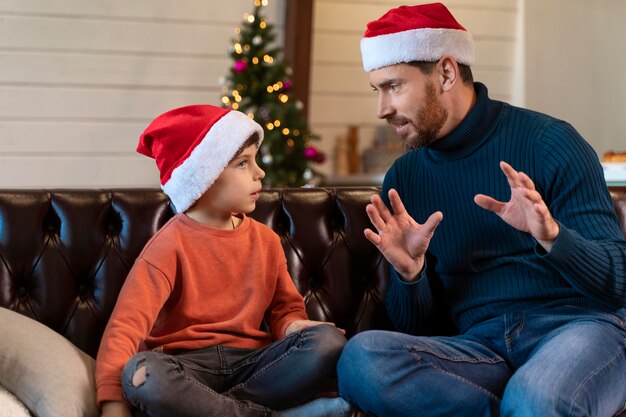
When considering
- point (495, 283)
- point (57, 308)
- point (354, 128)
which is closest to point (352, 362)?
point (495, 283)

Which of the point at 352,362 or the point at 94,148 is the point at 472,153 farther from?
the point at 94,148

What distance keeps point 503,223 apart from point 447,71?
16.6 inches

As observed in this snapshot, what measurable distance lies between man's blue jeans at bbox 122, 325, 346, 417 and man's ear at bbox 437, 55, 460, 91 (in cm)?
69

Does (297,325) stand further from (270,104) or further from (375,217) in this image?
(270,104)

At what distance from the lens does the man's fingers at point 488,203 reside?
1.90m

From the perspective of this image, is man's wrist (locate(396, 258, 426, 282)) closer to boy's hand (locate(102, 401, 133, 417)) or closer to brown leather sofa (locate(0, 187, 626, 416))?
brown leather sofa (locate(0, 187, 626, 416))

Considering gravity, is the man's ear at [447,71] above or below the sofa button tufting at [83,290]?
above

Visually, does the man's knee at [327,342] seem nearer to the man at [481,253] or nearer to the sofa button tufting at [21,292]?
the man at [481,253]

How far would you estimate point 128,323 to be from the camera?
2.02 metres

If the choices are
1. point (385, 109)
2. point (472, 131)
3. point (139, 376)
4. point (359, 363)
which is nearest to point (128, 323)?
point (139, 376)

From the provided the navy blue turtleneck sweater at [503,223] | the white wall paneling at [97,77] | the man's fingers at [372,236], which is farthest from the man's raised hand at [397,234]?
the white wall paneling at [97,77]

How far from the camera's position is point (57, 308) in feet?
7.29

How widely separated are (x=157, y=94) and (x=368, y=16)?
4.78ft

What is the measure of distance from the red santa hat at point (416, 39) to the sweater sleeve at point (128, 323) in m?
0.76
